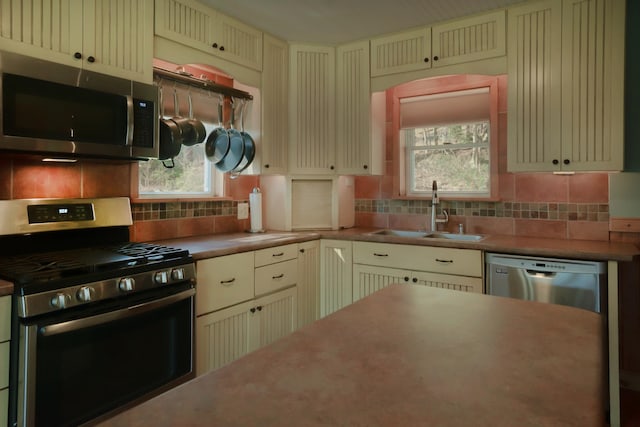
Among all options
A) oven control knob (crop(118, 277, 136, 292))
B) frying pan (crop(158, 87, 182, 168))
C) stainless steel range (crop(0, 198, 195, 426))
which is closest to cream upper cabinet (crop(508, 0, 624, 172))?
frying pan (crop(158, 87, 182, 168))

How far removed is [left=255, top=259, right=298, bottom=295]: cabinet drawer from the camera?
2.57 meters

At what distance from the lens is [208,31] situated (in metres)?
2.59

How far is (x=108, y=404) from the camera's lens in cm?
166

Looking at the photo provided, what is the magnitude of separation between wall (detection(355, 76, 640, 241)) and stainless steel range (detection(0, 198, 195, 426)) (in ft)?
6.28

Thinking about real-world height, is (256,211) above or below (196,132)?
below

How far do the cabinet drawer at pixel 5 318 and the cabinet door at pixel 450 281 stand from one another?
83.3 inches

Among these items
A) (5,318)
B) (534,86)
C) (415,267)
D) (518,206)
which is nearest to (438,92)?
(534,86)

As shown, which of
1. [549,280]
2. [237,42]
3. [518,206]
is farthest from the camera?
[518,206]

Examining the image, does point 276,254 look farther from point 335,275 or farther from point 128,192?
point 128,192

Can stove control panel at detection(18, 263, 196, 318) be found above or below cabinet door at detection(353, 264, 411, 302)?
above

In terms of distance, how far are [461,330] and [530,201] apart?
2.26m

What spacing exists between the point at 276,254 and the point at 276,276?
144 mm

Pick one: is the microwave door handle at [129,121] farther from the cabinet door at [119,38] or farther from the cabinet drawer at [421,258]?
the cabinet drawer at [421,258]

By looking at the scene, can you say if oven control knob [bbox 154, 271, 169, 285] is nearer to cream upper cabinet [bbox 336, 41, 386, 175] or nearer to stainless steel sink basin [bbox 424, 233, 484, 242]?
cream upper cabinet [bbox 336, 41, 386, 175]
